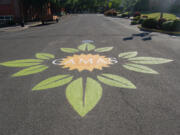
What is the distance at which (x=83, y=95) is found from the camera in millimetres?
4734

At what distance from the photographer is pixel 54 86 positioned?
17.6 feet

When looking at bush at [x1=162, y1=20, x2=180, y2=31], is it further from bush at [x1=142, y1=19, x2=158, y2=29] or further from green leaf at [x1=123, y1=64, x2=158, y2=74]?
green leaf at [x1=123, y1=64, x2=158, y2=74]

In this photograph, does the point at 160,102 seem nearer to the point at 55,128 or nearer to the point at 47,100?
the point at 55,128

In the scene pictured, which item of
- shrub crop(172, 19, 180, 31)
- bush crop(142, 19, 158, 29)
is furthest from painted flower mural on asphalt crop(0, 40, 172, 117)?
bush crop(142, 19, 158, 29)

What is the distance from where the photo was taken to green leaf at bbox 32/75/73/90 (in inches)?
211

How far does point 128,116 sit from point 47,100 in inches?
93.6

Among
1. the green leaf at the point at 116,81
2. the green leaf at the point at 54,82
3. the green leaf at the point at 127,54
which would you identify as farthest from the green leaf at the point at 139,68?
the green leaf at the point at 54,82

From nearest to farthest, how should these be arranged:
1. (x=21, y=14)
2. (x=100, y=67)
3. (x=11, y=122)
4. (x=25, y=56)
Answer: (x=11, y=122), (x=100, y=67), (x=25, y=56), (x=21, y=14)

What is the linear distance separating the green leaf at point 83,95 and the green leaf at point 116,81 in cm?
40

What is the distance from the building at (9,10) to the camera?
3189cm

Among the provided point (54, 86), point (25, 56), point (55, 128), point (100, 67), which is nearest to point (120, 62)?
point (100, 67)

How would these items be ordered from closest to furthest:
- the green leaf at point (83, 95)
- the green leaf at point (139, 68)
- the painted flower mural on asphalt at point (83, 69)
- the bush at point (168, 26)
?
the green leaf at point (83, 95)
the painted flower mural on asphalt at point (83, 69)
the green leaf at point (139, 68)
the bush at point (168, 26)

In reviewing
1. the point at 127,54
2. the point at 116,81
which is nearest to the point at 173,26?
the point at 127,54

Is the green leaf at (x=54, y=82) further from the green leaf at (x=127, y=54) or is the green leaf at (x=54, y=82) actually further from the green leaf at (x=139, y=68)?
the green leaf at (x=127, y=54)
